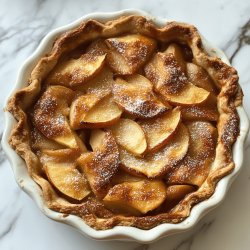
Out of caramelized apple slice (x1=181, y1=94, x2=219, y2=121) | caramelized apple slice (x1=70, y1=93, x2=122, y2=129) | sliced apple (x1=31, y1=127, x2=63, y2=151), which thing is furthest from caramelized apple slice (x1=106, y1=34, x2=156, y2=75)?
sliced apple (x1=31, y1=127, x2=63, y2=151)

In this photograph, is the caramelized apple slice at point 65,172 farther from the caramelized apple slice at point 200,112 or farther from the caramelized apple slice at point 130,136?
the caramelized apple slice at point 200,112

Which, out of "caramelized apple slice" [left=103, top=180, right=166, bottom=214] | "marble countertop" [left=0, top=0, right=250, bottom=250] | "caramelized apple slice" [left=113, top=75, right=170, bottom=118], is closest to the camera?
"caramelized apple slice" [left=103, top=180, right=166, bottom=214]

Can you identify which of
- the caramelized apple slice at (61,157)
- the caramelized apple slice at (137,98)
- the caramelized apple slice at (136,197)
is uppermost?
the caramelized apple slice at (137,98)

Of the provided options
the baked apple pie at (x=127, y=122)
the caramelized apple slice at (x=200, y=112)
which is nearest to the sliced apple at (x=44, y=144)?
the baked apple pie at (x=127, y=122)

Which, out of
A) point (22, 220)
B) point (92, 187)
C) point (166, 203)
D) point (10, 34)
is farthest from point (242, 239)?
point (10, 34)

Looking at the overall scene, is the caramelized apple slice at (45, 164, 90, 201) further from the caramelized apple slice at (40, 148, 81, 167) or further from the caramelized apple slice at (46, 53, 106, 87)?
the caramelized apple slice at (46, 53, 106, 87)

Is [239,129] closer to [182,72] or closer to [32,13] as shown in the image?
[182,72]
